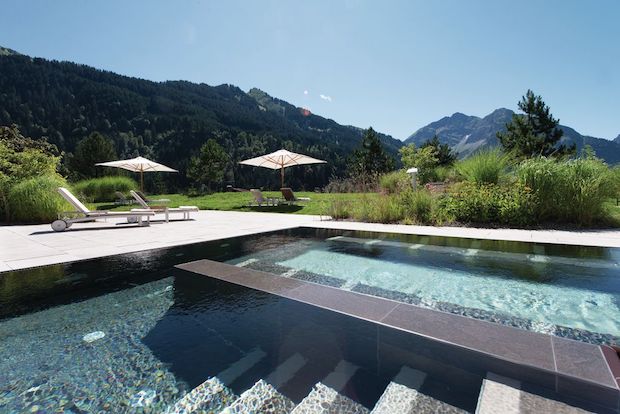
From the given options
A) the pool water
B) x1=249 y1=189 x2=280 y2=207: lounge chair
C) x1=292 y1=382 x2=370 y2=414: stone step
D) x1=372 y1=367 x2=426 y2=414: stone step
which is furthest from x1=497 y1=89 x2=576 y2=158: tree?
x1=292 y1=382 x2=370 y2=414: stone step

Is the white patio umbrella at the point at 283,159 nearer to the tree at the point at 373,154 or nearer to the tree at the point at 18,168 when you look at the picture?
the tree at the point at 18,168

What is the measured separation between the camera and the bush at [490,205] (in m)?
6.76

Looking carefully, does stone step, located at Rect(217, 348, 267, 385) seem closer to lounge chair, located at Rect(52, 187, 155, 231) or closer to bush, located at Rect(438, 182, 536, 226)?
bush, located at Rect(438, 182, 536, 226)

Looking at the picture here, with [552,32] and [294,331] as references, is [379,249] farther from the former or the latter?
[552,32]

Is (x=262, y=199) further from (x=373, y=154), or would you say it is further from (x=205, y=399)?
(x=373, y=154)

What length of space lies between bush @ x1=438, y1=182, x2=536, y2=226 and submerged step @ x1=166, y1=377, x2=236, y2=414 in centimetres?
712

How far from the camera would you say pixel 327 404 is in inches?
54.5

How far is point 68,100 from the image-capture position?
78938 millimetres

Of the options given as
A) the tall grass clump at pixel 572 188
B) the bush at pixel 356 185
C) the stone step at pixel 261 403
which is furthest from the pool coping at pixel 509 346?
the bush at pixel 356 185

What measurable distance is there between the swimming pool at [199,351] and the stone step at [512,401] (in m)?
0.06

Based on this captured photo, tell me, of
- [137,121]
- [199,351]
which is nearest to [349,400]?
[199,351]

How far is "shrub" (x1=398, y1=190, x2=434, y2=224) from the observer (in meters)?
7.71

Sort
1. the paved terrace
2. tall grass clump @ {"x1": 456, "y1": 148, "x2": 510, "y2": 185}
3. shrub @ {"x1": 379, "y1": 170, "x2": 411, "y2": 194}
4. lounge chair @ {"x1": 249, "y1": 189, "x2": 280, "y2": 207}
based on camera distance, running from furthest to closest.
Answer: lounge chair @ {"x1": 249, "y1": 189, "x2": 280, "y2": 207}
shrub @ {"x1": 379, "y1": 170, "x2": 411, "y2": 194}
tall grass clump @ {"x1": 456, "y1": 148, "x2": 510, "y2": 185}
the paved terrace

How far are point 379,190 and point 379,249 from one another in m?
5.39
